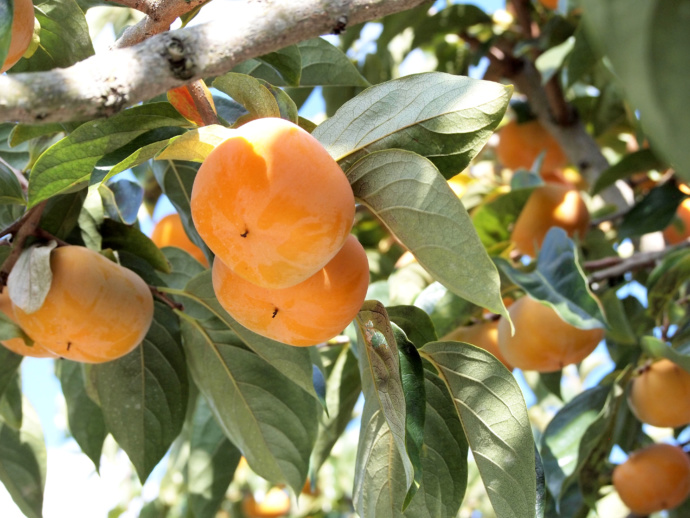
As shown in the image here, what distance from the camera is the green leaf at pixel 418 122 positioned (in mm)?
826

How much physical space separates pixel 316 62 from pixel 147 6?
57 centimetres

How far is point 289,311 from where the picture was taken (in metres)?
0.80

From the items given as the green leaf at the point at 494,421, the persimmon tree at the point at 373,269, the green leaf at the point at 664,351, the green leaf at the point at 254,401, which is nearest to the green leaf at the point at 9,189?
the persimmon tree at the point at 373,269

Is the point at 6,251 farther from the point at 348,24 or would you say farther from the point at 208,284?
the point at 348,24

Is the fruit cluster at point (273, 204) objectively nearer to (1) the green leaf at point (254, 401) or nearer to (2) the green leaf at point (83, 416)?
(1) the green leaf at point (254, 401)

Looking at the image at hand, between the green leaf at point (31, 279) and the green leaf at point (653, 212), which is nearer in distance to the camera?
the green leaf at point (31, 279)

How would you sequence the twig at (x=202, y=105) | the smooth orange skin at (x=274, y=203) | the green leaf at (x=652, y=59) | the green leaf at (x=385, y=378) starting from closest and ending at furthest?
the green leaf at (x=652, y=59)
the smooth orange skin at (x=274, y=203)
the green leaf at (x=385, y=378)
the twig at (x=202, y=105)

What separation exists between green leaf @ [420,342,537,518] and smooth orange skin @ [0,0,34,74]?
64 cm

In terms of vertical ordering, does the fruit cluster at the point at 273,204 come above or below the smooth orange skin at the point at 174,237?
above

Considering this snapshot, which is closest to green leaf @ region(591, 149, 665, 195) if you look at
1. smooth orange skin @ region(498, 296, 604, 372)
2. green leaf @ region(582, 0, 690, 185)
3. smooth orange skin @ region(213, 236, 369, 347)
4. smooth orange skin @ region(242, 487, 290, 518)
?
smooth orange skin @ region(498, 296, 604, 372)

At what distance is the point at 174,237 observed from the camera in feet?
5.84

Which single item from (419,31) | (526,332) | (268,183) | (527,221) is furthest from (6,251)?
(419,31)

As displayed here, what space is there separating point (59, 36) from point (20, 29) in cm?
20

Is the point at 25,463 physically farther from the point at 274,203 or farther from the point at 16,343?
the point at 274,203
